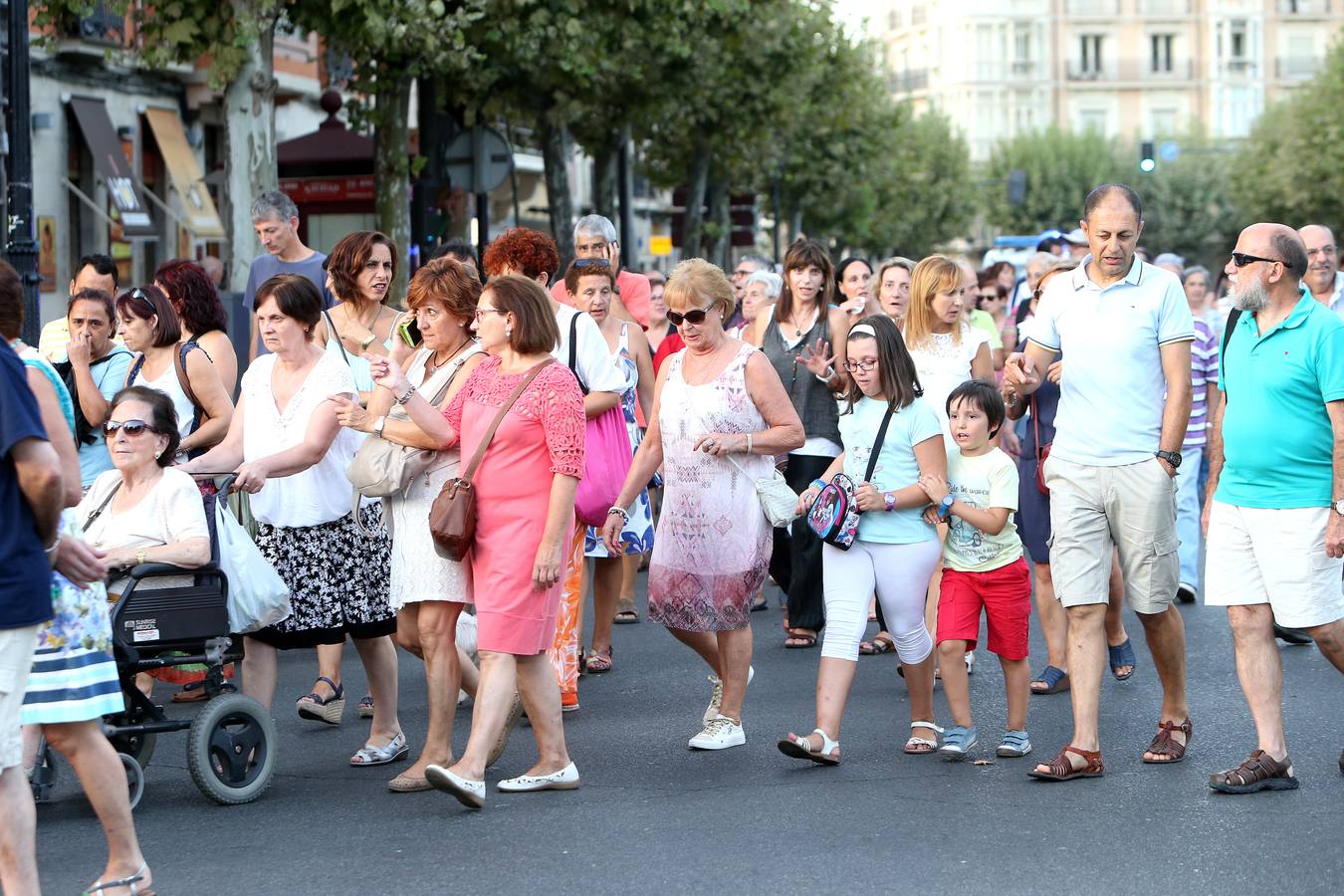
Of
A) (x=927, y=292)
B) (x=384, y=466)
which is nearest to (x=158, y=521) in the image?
(x=384, y=466)

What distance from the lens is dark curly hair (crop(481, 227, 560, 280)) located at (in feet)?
29.1

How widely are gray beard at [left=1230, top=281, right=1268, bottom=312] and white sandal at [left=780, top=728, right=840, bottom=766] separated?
2172 millimetres

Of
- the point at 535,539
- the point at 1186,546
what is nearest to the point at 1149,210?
the point at 1186,546

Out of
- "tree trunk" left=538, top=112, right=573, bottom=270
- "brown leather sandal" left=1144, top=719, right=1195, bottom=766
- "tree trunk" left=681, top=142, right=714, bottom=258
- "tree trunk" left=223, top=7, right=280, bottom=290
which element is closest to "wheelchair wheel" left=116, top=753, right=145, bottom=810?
"brown leather sandal" left=1144, top=719, right=1195, bottom=766

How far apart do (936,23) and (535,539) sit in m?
101

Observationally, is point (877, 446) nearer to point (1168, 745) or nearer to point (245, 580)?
point (1168, 745)

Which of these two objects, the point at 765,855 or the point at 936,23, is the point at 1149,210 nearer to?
the point at 936,23

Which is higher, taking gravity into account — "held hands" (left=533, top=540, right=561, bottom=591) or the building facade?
the building facade

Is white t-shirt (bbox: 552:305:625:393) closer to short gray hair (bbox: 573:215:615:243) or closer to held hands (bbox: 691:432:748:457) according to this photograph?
held hands (bbox: 691:432:748:457)

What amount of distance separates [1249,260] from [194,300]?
14.9ft

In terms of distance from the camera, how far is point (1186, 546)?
475 inches

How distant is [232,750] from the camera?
7234mm

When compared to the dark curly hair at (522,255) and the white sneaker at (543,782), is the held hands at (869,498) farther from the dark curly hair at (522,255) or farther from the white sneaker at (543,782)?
the dark curly hair at (522,255)

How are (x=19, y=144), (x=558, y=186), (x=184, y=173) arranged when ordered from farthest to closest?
(x=558, y=186) → (x=184, y=173) → (x=19, y=144)
